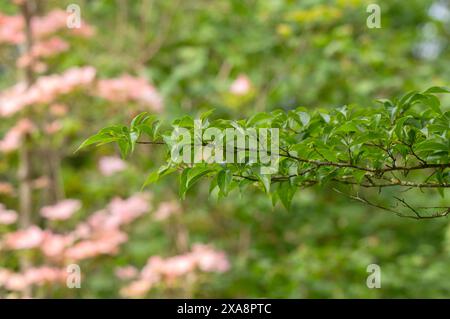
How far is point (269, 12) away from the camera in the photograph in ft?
9.77

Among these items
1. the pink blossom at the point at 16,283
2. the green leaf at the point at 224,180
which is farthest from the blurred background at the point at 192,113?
the green leaf at the point at 224,180

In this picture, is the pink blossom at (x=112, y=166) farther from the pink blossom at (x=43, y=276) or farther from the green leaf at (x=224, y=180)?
the green leaf at (x=224, y=180)

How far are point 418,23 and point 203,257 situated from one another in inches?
73.8

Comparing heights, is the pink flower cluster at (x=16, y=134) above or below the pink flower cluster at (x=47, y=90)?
below

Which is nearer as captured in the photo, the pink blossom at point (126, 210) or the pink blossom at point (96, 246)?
the pink blossom at point (96, 246)

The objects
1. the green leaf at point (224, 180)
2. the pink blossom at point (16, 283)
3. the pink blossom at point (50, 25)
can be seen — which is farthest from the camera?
the pink blossom at point (50, 25)

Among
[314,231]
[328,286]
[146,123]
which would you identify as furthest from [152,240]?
[146,123]

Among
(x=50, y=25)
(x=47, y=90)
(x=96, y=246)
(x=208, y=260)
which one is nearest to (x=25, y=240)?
(x=96, y=246)

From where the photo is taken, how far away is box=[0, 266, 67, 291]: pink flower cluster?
223cm

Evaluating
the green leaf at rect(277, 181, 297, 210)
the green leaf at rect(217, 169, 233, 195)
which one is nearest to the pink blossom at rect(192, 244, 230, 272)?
the green leaf at rect(277, 181, 297, 210)

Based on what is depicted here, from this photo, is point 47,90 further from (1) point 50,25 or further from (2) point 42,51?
(1) point 50,25

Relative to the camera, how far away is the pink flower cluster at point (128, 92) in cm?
249
